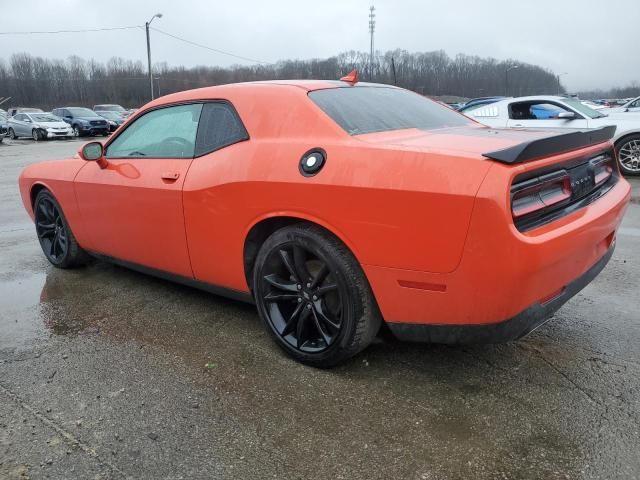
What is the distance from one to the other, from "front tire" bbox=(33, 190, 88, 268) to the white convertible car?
23.0 ft

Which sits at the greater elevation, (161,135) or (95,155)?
(161,135)

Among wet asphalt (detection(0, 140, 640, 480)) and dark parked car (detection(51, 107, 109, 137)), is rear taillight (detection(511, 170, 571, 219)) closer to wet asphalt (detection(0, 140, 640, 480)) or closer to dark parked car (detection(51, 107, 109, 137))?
wet asphalt (detection(0, 140, 640, 480))

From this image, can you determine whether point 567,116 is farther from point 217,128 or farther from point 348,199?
point 348,199

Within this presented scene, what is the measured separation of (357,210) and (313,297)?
581mm

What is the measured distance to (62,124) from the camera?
2684 cm

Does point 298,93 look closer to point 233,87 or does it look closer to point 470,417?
point 233,87

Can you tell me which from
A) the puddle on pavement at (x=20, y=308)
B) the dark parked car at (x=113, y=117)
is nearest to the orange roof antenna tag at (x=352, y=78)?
the puddle on pavement at (x=20, y=308)

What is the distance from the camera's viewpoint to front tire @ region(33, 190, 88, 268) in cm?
456

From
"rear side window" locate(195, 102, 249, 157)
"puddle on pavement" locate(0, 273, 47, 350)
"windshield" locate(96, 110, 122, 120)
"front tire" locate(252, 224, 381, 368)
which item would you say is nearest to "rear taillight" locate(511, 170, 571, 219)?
"front tire" locate(252, 224, 381, 368)

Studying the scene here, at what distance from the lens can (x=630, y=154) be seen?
9578 millimetres

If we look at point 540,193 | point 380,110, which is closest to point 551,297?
point 540,193

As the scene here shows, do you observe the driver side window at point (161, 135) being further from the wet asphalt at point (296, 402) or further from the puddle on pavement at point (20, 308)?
the puddle on pavement at point (20, 308)

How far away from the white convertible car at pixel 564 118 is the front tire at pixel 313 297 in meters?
7.14

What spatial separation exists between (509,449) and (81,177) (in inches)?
138
